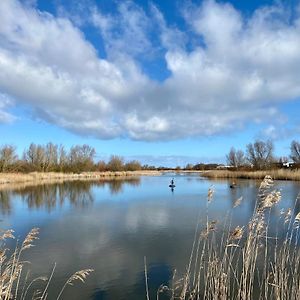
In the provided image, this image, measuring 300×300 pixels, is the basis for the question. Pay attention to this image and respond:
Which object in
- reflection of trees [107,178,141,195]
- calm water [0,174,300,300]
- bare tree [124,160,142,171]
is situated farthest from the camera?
bare tree [124,160,142,171]

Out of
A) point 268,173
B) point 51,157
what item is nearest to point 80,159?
point 51,157

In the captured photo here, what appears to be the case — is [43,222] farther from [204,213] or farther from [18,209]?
[204,213]

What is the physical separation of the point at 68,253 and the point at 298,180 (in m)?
23.9

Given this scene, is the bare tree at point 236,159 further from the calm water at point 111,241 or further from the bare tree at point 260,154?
the calm water at point 111,241

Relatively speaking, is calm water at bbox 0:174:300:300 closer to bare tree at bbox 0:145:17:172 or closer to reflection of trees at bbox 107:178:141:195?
reflection of trees at bbox 107:178:141:195

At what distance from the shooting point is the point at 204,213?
11641 mm

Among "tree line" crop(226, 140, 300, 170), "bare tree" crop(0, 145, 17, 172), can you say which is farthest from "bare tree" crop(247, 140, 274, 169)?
"bare tree" crop(0, 145, 17, 172)

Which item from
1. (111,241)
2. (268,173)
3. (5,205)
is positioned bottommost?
(111,241)

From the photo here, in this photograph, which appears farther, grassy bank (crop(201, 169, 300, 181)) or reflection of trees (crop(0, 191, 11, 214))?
grassy bank (crop(201, 169, 300, 181))

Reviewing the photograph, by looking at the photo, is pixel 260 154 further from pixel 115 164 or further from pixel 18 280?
pixel 18 280

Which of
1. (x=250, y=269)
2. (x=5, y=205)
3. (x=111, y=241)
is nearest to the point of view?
(x=250, y=269)

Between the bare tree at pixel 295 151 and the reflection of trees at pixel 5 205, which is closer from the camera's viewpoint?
the reflection of trees at pixel 5 205

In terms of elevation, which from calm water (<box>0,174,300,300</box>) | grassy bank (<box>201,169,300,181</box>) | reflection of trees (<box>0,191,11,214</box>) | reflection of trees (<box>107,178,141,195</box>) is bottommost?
calm water (<box>0,174,300,300</box>)

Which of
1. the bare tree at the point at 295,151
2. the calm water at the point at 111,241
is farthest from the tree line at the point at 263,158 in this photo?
the calm water at the point at 111,241
